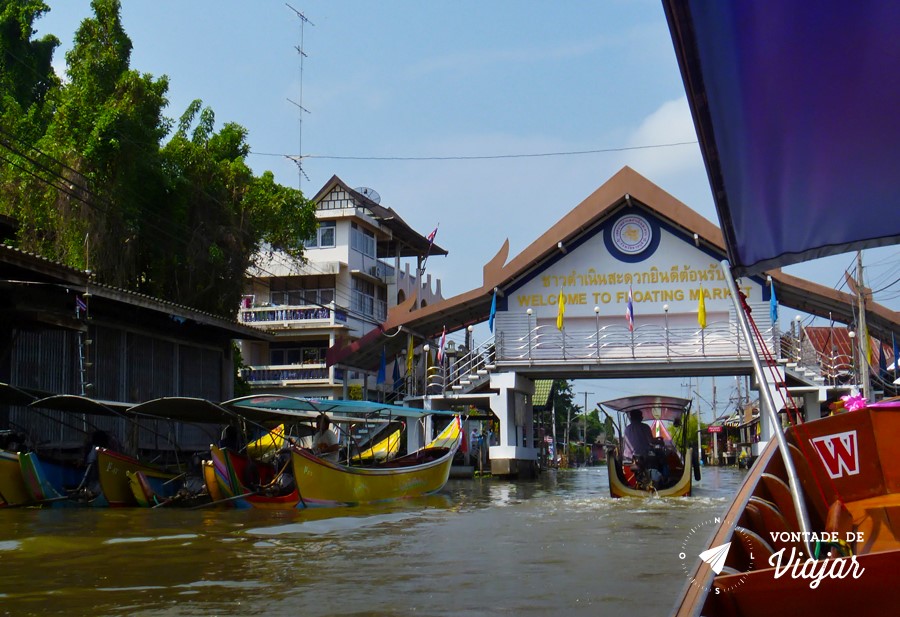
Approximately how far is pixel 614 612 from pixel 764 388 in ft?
8.89

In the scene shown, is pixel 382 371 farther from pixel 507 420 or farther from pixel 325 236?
pixel 325 236

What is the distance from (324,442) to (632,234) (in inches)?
491

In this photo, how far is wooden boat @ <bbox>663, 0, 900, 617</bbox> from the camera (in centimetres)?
297

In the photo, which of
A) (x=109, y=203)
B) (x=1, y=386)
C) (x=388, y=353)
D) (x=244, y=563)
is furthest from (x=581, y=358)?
(x=244, y=563)

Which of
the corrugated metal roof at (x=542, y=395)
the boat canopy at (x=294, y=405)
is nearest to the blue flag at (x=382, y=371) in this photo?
the boat canopy at (x=294, y=405)

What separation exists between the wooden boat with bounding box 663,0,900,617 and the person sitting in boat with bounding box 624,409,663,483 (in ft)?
37.9

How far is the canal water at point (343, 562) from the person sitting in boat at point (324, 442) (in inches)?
64.9

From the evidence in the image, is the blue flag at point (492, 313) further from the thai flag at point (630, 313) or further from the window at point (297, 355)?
the window at point (297, 355)

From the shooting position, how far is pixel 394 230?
131ft

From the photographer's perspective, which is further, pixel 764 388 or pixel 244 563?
pixel 244 563

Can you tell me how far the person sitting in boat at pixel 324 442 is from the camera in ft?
52.4

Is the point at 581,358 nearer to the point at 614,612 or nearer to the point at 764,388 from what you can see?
the point at 614,612

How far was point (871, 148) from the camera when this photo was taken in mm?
3904

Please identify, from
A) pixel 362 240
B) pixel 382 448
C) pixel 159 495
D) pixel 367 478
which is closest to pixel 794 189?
pixel 367 478
